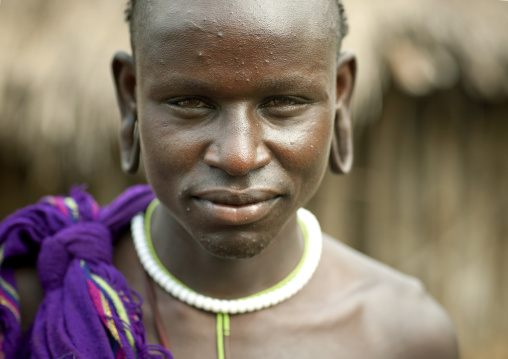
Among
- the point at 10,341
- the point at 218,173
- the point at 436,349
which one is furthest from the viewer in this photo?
the point at 436,349

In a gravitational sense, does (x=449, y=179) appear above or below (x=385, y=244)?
above

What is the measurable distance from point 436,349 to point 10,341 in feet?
4.54

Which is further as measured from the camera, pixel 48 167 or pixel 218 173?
pixel 48 167

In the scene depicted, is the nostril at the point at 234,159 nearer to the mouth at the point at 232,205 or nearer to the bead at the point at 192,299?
the mouth at the point at 232,205

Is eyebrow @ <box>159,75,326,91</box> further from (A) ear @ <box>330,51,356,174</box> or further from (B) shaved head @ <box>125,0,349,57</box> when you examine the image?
(A) ear @ <box>330,51,356,174</box>

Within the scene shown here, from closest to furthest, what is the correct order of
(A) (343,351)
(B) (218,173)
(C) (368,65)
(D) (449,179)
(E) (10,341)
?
(B) (218,173) → (E) (10,341) → (A) (343,351) → (C) (368,65) → (D) (449,179)

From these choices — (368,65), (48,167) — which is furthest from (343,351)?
(48,167)

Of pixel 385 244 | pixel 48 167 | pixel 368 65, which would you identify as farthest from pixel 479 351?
pixel 48 167

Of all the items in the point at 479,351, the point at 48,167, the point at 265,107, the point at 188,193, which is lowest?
the point at 479,351

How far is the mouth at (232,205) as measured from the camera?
1.55 meters

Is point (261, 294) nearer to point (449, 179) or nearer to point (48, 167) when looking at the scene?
point (48, 167)

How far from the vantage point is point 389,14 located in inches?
159

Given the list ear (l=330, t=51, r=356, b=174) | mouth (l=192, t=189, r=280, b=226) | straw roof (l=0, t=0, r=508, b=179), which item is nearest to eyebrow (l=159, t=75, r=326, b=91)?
mouth (l=192, t=189, r=280, b=226)

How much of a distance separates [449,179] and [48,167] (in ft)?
10.3
